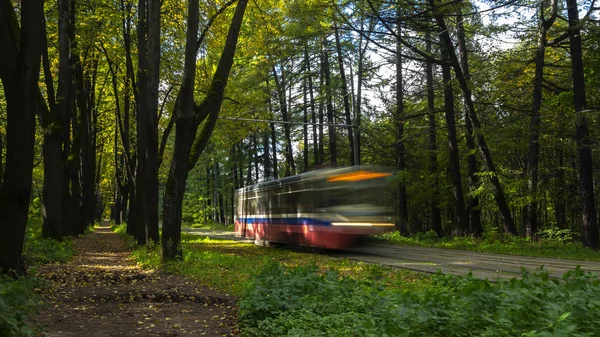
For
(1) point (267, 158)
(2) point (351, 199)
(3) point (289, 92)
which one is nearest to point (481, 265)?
(2) point (351, 199)

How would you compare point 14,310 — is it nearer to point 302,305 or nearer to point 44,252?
point 302,305

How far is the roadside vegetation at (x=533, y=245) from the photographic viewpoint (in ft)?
55.7

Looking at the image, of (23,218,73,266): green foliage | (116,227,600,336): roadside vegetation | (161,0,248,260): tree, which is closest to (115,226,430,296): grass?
(161,0,248,260): tree

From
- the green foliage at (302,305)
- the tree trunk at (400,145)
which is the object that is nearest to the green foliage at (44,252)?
the green foliage at (302,305)

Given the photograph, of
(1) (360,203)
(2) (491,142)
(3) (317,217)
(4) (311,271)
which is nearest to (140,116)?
(3) (317,217)

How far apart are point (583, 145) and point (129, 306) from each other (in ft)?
53.8

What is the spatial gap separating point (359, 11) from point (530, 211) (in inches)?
452

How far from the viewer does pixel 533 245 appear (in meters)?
19.7

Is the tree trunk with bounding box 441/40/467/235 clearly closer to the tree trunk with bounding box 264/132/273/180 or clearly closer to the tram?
the tram

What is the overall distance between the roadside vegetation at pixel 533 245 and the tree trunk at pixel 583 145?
0.68m

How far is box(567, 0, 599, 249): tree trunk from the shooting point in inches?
714

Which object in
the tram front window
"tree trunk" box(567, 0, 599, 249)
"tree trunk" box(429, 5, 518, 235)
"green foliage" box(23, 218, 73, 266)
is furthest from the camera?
"tree trunk" box(429, 5, 518, 235)

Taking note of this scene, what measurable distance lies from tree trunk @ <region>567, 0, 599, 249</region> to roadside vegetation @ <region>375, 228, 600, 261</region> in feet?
2.24

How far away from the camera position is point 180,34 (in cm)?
1895
